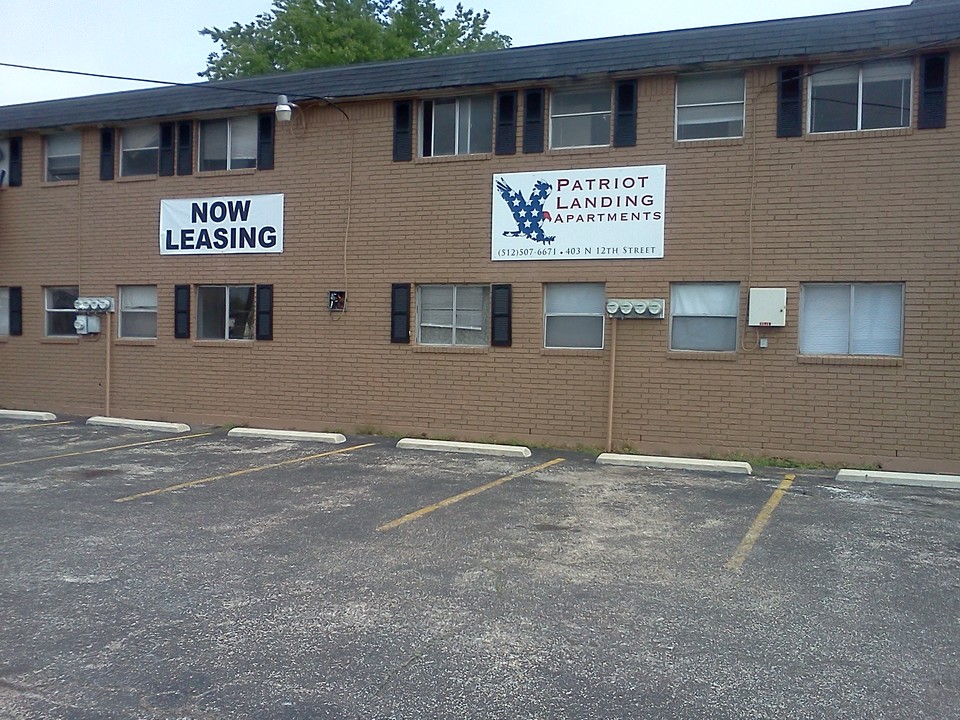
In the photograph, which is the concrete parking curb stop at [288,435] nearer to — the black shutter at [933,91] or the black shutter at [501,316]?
the black shutter at [501,316]

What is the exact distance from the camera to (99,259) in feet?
57.6

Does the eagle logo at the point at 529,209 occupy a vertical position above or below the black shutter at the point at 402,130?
below

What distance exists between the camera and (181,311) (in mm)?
16828

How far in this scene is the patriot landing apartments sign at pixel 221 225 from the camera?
1606 cm

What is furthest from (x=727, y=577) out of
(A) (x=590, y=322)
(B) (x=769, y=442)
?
(A) (x=590, y=322)

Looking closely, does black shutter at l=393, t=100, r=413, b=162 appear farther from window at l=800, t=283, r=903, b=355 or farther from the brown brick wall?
window at l=800, t=283, r=903, b=355

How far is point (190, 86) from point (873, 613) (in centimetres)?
1520

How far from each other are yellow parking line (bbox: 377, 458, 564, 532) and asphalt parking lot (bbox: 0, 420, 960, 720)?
1.9 inches

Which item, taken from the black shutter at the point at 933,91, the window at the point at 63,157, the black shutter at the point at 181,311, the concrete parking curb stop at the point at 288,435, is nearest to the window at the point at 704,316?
the black shutter at the point at 933,91

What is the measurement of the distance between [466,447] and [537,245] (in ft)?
11.6

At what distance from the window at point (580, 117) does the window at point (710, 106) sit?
4.00 feet

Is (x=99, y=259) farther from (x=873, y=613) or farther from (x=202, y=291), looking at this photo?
(x=873, y=613)

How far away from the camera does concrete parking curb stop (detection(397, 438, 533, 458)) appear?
43.6ft

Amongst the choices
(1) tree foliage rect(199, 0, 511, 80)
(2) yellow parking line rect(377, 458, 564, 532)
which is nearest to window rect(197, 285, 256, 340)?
(2) yellow parking line rect(377, 458, 564, 532)
